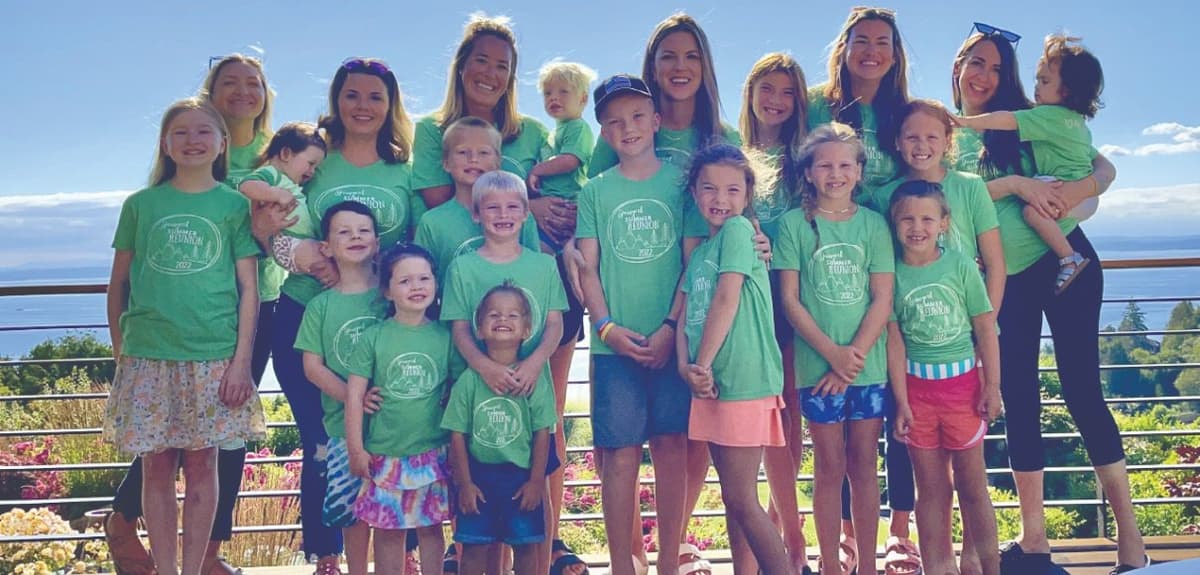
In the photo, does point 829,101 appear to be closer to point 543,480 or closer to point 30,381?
point 543,480

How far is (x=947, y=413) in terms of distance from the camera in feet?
9.58

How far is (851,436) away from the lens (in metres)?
2.93

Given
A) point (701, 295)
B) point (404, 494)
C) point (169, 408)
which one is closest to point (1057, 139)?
point (701, 295)

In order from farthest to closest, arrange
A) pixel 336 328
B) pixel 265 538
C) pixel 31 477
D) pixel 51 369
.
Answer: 1. pixel 51 369
2. pixel 31 477
3. pixel 265 538
4. pixel 336 328

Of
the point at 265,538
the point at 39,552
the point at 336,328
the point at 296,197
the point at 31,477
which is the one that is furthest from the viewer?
the point at 31,477

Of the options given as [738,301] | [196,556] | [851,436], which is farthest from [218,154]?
[851,436]

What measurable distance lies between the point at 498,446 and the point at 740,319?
79 cm

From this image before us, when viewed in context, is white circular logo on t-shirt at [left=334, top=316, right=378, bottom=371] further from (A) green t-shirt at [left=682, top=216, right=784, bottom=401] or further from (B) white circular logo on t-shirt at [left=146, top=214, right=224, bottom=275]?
(A) green t-shirt at [left=682, top=216, right=784, bottom=401]

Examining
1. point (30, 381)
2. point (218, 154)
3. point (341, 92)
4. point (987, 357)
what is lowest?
point (30, 381)

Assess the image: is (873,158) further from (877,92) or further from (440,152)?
(440,152)

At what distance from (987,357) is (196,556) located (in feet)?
8.43

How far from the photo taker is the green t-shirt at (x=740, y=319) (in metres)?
2.71

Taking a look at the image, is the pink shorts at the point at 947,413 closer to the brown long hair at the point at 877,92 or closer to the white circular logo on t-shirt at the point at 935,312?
the white circular logo on t-shirt at the point at 935,312

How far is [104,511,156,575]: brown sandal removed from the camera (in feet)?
11.0
